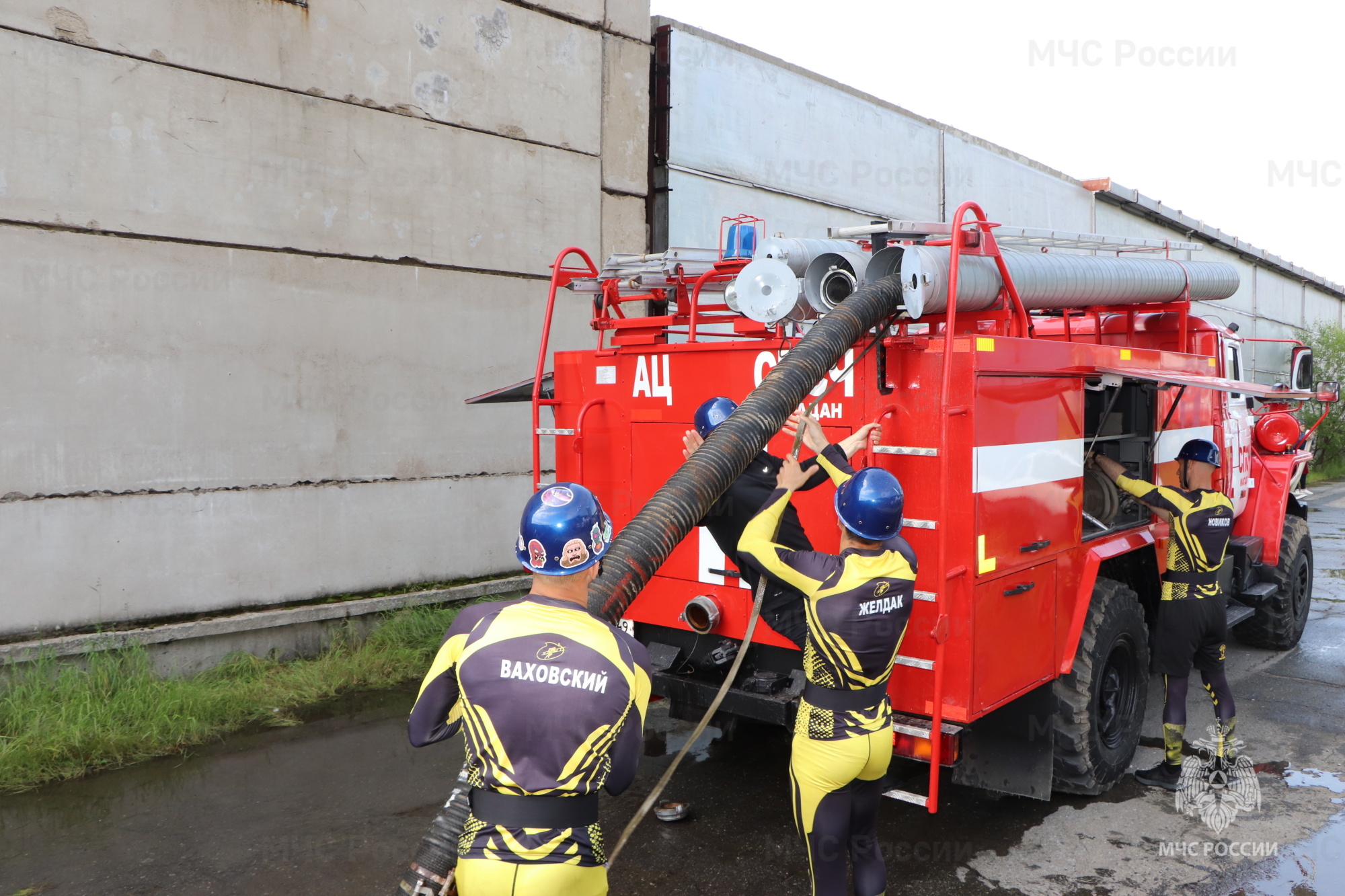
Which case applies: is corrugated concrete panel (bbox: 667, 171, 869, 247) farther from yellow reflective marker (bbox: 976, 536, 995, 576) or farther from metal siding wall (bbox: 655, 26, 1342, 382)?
yellow reflective marker (bbox: 976, 536, 995, 576)

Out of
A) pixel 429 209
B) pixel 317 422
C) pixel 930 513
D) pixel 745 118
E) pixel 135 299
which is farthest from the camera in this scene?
pixel 745 118

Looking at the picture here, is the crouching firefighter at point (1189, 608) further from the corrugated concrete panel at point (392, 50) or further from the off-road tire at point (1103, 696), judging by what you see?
the corrugated concrete panel at point (392, 50)

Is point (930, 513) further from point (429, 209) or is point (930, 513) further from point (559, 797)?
point (429, 209)

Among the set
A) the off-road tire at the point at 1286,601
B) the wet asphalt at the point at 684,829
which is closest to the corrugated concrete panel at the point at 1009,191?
the off-road tire at the point at 1286,601

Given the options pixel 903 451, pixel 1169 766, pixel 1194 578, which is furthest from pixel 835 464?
pixel 1169 766

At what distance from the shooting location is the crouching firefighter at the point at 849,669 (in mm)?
3424

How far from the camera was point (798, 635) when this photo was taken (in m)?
4.00

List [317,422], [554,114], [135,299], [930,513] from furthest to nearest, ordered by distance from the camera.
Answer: [554,114] → [317,422] → [135,299] → [930,513]

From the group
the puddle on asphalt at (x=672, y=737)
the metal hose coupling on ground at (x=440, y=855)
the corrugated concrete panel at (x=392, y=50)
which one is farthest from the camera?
the corrugated concrete panel at (x=392, y=50)

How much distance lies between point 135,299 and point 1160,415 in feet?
22.0

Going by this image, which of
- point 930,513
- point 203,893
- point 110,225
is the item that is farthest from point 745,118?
point 203,893

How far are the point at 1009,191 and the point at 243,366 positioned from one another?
12.5 m

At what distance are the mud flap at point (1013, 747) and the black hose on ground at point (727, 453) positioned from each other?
6.03 ft

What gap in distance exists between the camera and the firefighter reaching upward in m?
4.00
